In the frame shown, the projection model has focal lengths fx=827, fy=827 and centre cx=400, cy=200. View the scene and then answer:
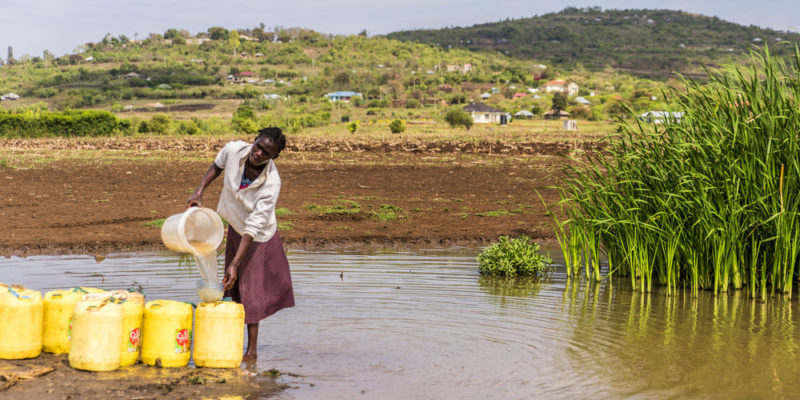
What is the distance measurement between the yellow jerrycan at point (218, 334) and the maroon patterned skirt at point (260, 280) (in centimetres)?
23

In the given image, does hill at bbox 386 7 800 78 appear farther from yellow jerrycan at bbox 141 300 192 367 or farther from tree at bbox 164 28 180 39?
yellow jerrycan at bbox 141 300 192 367

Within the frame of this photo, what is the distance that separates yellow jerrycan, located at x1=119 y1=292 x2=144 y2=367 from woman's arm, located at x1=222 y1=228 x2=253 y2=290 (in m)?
0.56

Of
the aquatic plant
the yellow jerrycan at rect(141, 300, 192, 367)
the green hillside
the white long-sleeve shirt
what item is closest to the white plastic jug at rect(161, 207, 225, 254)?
the white long-sleeve shirt

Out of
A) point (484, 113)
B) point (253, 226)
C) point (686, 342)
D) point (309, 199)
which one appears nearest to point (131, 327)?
point (253, 226)

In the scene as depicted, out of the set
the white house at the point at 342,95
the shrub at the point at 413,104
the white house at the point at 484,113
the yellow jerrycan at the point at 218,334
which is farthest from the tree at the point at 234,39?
the yellow jerrycan at the point at 218,334

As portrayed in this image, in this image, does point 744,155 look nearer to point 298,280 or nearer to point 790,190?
point 790,190

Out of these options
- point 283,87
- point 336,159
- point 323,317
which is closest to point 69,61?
point 283,87

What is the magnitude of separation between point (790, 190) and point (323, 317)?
467cm

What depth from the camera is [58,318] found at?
217 inches

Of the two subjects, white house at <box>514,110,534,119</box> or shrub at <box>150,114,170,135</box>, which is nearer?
shrub at <box>150,114,170,135</box>

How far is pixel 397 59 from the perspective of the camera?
148m

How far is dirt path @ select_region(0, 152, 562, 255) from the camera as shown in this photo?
39.5 ft

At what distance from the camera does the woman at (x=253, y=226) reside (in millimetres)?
5449

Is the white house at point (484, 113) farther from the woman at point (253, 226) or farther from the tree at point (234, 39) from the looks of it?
the tree at point (234, 39)
